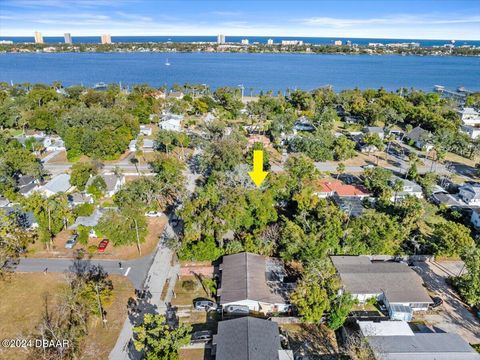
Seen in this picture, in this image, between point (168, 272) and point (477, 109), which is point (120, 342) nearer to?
point (168, 272)

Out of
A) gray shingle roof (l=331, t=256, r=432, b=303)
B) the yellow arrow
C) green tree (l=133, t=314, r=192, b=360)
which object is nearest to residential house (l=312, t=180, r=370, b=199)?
the yellow arrow

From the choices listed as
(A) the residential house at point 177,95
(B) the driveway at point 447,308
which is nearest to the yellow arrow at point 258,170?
(B) the driveway at point 447,308

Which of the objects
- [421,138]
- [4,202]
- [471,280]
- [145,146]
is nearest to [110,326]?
[4,202]

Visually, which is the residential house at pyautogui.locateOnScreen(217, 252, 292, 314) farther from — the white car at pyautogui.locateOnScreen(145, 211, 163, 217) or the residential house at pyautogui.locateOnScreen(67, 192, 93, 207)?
the residential house at pyautogui.locateOnScreen(67, 192, 93, 207)

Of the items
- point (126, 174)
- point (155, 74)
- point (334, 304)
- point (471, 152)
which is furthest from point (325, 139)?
point (155, 74)

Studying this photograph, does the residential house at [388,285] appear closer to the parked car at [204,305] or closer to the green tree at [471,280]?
the green tree at [471,280]

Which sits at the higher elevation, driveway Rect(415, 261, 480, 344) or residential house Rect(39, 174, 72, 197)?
residential house Rect(39, 174, 72, 197)

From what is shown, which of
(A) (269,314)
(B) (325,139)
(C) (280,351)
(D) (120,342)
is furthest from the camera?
(B) (325,139)

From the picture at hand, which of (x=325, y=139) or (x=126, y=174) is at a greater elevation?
(x=325, y=139)
